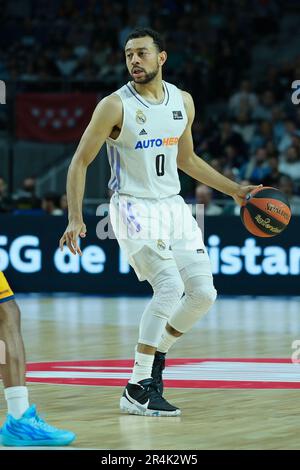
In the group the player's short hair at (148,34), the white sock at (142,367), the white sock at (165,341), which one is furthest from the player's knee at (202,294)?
the player's short hair at (148,34)

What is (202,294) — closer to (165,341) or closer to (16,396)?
(165,341)

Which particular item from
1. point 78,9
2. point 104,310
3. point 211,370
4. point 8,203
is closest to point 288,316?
point 104,310

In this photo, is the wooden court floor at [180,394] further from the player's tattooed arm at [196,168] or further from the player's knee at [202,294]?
the player's tattooed arm at [196,168]

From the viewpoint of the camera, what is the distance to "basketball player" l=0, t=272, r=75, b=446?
19.7ft

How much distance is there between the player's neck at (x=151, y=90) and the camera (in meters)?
7.77

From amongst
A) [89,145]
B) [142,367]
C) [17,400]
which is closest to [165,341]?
[142,367]

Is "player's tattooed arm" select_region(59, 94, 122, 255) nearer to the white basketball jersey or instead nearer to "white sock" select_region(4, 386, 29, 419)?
the white basketball jersey

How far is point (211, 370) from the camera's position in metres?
9.28

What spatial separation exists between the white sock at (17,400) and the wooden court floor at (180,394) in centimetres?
39

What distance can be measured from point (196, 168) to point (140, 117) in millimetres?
755

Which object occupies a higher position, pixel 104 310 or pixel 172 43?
pixel 172 43
